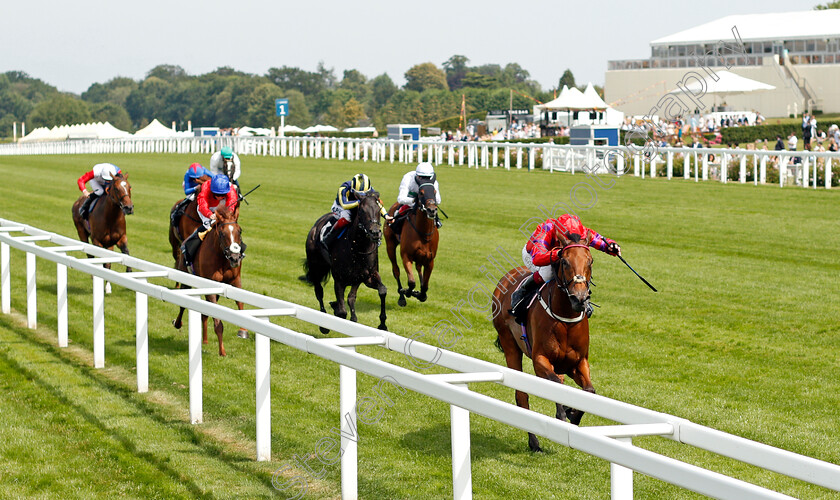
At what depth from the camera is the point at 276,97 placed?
123m

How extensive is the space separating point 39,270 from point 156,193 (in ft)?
32.8

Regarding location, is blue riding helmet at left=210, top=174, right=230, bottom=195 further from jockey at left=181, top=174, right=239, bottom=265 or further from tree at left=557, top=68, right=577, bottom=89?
tree at left=557, top=68, right=577, bottom=89

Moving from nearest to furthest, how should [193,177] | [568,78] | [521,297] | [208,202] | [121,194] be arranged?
1. [521,297]
2. [208,202]
3. [193,177]
4. [121,194]
5. [568,78]

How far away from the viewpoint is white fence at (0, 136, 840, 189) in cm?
2166

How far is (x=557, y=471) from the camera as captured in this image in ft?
18.8

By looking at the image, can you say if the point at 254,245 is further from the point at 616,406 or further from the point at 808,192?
the point at 616,406

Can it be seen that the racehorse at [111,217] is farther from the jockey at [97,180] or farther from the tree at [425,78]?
the tree at [425,78]

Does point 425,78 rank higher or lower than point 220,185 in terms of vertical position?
higher

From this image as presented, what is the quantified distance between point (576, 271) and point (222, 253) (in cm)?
458

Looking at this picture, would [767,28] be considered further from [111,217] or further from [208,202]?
[208,202]

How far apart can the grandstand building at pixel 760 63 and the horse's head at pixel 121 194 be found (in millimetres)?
41457

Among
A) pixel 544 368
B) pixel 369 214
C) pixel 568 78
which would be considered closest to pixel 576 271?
pixel 544 368

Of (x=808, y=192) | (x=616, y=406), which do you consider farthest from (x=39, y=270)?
(x=808, y=192)

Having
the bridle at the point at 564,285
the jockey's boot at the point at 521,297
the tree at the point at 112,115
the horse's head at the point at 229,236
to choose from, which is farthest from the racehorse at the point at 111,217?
the tree at the point at 112,115
